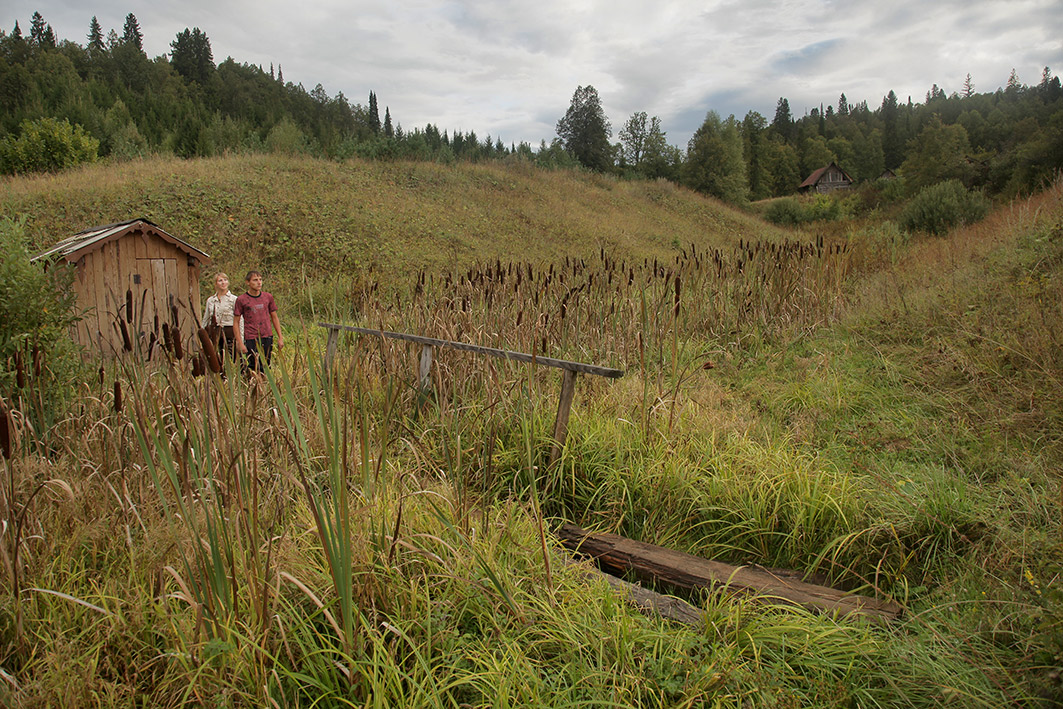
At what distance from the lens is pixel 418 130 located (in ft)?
98.3

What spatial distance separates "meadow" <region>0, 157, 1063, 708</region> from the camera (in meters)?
1.61

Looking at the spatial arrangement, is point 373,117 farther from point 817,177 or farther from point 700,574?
point 700,574

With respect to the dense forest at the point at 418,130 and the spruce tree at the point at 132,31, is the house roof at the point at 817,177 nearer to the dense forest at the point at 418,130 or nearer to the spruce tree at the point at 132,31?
the dense forest at the point at 418,130

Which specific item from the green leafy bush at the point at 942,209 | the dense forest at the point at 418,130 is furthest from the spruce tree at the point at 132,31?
the green leafy bush at the point at 942,209

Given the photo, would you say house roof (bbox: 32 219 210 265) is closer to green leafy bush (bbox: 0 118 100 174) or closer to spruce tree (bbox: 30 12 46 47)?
green leafy bush (bbox: 0 118 100 174)

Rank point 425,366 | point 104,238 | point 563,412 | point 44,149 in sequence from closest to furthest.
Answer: point 563,412
point 425,366
point 104,238
point 44,149

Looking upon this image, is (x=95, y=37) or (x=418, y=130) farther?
(x=95, y=37)

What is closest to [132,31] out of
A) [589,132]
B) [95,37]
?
[95,37]

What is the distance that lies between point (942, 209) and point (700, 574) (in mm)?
14192

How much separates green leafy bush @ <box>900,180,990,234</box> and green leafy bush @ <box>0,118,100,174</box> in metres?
30.1

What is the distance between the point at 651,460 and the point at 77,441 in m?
3.05

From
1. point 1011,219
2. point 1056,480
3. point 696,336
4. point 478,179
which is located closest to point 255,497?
point 1056,480

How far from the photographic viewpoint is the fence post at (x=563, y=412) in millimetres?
3254

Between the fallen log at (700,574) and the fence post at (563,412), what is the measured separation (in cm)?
49
